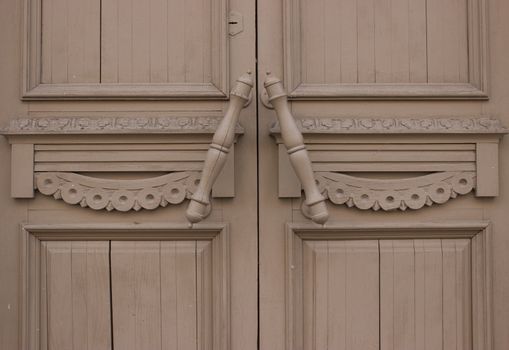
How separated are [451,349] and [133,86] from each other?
80cm

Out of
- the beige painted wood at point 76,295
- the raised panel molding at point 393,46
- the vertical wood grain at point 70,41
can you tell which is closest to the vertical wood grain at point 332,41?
the raised panel molding at point 393,46

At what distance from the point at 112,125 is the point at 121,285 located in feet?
1.00

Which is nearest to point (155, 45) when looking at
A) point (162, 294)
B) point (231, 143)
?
point (231, 143)

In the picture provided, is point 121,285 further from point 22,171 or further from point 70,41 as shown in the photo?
point 70,41

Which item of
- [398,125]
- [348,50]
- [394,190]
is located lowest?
[394,190]

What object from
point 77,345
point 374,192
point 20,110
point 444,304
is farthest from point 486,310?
point 20,110

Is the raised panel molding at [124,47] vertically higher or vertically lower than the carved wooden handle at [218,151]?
higher

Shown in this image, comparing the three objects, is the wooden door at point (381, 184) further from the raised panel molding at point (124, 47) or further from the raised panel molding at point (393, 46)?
the raised panel molding at point (124, 47)

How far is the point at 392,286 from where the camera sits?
1475mm

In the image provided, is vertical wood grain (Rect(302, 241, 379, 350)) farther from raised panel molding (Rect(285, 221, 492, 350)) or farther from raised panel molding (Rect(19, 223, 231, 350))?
raised panel molding (Rect(19, 223, 231, 350))

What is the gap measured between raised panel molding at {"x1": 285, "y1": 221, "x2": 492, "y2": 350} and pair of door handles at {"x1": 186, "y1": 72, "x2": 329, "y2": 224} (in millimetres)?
116

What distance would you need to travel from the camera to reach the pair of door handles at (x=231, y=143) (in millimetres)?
1364

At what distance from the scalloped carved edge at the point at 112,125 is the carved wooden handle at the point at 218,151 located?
7 cm

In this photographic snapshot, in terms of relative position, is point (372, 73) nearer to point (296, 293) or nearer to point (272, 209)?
point (272, 209)
